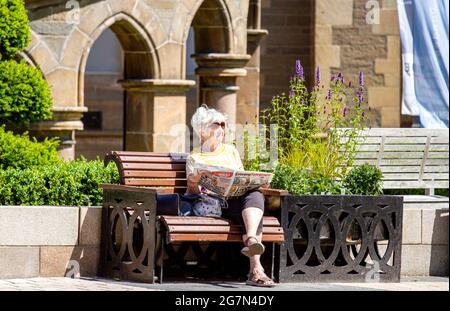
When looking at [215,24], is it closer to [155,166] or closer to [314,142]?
[314,142]

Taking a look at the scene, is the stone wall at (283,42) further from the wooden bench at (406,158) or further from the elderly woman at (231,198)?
the elderly woman at (231,198)

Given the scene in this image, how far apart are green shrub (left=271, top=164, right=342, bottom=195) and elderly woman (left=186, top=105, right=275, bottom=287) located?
2.09 feet

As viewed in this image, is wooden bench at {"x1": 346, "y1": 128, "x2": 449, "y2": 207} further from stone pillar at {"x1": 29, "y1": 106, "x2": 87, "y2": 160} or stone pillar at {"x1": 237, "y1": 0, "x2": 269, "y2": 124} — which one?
stone pillar at {"x1": 237, "y1": 0, "x2": 269, "y2": 124}

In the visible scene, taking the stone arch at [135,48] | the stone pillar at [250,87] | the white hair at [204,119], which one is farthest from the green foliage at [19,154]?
the stone pillar at [250,87]

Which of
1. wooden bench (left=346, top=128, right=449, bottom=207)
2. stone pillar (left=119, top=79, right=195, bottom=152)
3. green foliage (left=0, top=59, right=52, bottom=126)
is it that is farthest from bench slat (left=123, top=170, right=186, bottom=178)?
stone pillar (left=119, top=79, right=195, bottom=152)

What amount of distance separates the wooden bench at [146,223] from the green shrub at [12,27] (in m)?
1.85

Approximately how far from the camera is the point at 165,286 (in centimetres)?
1239

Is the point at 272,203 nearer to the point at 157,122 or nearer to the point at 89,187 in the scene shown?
the point at 89,187

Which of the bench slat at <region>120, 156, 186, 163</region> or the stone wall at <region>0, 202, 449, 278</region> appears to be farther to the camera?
the bench slat at <region>120, 156, 186, 163</region>

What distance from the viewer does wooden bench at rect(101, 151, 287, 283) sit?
12.4 meters

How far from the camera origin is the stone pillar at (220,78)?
19.3 metres

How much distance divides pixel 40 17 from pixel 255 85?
5312 millimetres

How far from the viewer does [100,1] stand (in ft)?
57.4

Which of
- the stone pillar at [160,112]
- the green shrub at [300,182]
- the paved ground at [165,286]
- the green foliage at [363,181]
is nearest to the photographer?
the paved ground at [165,286]
